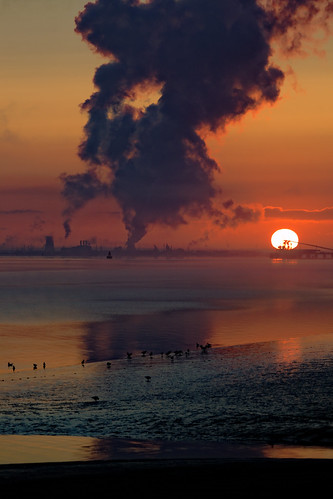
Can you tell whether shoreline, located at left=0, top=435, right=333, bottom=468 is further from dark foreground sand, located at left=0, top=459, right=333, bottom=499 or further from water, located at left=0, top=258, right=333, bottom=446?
dark foreground sand, located at left=0, top=459, right=333, bottom=499

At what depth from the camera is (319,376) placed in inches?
1035

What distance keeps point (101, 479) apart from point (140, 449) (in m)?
4.72

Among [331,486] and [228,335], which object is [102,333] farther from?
[331,486]

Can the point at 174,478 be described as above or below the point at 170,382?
above

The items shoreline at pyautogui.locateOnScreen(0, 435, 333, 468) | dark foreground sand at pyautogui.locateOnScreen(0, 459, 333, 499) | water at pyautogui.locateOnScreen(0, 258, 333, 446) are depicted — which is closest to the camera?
dark foreground sand at pyautogui.locateOnScreen(0, 459, 333, 499)

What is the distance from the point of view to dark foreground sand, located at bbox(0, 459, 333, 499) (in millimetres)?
10289

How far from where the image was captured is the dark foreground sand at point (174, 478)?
10.3 metres

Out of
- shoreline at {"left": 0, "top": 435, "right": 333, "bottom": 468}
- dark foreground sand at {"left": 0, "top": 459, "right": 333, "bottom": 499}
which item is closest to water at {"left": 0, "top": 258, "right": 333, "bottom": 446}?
shoreline at {"left": 0, "top": 435, "right": 333, "bottom": 468}

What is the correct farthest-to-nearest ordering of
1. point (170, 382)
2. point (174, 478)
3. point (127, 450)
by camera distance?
point (170, 382) < point (127, 450) < point (174, 478)

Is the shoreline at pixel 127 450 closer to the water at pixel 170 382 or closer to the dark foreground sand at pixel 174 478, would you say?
the water at pixel 170 382

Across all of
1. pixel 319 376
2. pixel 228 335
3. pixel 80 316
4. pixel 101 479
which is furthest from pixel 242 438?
pixel 80 316

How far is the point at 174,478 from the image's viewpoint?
11.2 m

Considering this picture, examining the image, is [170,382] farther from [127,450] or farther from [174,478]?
[174,478]

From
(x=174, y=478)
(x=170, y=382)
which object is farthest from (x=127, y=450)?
(x=170, y=382)
